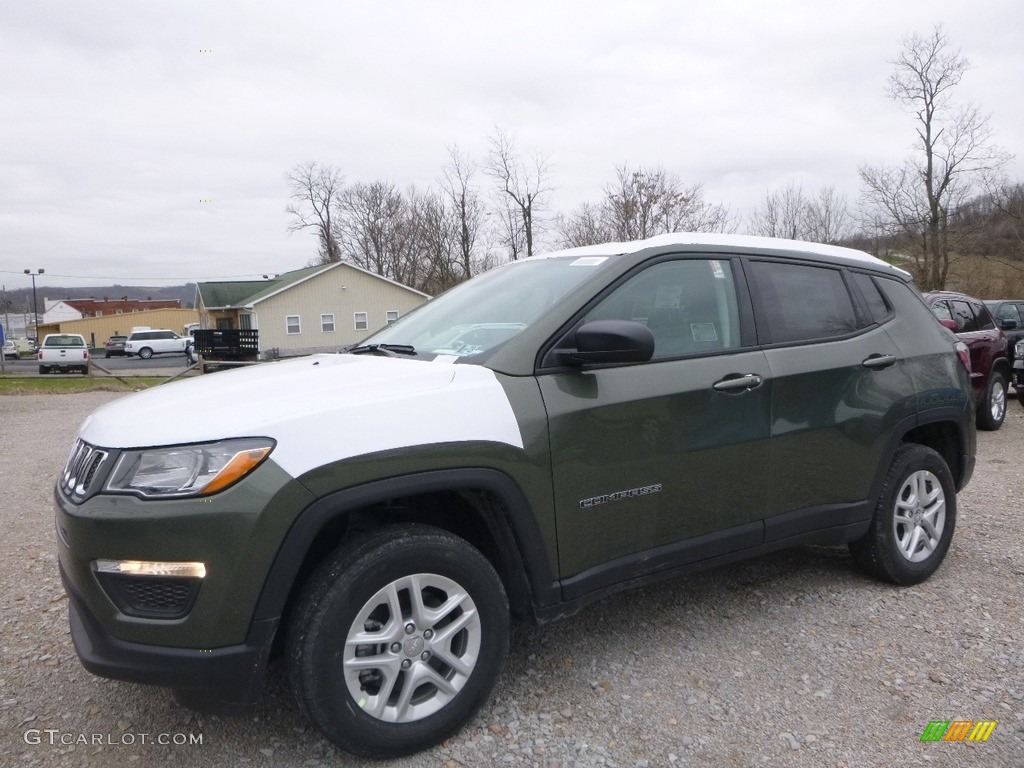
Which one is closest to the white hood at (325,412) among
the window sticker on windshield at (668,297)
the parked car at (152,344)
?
the window sticker on windshield at (668,297)

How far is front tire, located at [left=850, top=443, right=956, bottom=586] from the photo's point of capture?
3.83 meters

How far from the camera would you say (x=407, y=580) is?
2453 millimetres

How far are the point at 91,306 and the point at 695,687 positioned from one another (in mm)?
113562

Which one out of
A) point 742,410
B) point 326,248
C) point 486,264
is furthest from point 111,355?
point 742,410

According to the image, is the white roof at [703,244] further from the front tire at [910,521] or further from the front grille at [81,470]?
the front grille at [81,470]

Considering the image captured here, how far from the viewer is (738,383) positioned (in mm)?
3215

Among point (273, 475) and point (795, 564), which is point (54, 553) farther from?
point (795, 564)

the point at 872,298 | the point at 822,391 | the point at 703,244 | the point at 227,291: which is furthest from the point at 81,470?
the point at 227,291

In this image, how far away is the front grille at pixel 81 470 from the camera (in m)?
2.34

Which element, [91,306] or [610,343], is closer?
[610,343]

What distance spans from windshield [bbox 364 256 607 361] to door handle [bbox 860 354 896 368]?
4.94 ft

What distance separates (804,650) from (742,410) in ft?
3.62

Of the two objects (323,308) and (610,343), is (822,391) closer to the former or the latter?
(610,343)

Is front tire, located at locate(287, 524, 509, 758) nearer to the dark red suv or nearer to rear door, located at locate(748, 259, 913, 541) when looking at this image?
rear door, located at locate(748, 259, 913, 541)
